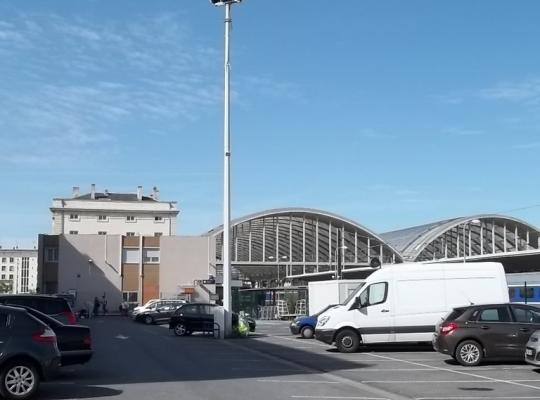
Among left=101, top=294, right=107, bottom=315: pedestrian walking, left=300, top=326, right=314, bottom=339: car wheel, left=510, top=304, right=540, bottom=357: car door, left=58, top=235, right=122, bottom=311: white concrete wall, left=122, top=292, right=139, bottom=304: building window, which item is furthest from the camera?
left=122, top=292, right=139, bottom=304: building window

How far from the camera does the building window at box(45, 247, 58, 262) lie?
72.7m

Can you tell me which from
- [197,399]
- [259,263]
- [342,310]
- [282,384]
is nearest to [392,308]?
[342,310]

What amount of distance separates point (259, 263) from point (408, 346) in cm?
6581

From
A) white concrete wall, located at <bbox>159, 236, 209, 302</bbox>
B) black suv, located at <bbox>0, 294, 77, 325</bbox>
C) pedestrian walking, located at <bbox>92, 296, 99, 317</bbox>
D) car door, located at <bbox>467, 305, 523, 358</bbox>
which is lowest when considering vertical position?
pedestrian walking, located at <bbox>92, 296, 99, 317</bbox>

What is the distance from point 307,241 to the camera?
9606cm

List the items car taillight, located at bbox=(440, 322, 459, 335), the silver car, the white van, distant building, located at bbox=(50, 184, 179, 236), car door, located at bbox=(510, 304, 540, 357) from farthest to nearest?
distant building, located at bbox=(50, 184, 179, 236) < the white van < car taillight, located at bbox=(440, 322, 459, 335) < car door, located at bbox=(510, 304, 540, 357) < the silver car

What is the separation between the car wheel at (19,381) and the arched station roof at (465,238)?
80118 mm

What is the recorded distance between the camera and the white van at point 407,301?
22.3 m

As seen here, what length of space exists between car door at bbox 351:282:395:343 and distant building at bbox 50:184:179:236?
295 ft

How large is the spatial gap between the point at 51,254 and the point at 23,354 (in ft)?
208

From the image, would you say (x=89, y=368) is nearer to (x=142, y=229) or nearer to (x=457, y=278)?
(x=457, y=278)

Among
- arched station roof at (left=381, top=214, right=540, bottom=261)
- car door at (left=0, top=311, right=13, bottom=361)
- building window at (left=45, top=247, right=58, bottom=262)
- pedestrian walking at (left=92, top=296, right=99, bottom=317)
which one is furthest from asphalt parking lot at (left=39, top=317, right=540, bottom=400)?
arched station roof at (left=381, top=214, right=540, bottom=261)

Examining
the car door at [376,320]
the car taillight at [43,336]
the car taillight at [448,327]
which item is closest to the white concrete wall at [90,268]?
the car door at [376,320]

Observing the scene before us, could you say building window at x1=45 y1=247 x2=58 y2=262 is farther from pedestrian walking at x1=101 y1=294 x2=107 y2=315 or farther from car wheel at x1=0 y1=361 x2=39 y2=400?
car wheel at x1=0 y1=361 x2=39 y2=400
